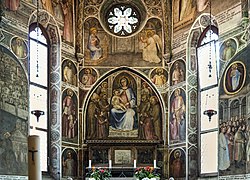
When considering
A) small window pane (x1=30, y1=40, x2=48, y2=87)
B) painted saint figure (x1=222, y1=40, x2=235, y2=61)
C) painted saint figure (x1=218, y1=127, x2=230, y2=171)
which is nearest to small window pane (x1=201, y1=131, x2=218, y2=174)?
painted saint figure (x1=218, y1=127, x2=230, y2=171)

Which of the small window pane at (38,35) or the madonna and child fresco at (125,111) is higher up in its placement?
the small window pane at (38,35)

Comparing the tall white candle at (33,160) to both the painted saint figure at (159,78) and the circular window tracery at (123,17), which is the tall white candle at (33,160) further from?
the circular window tracery at (123,17)

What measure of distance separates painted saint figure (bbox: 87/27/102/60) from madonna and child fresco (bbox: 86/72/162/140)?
3.61 feet

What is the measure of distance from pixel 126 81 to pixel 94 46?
6.13ft

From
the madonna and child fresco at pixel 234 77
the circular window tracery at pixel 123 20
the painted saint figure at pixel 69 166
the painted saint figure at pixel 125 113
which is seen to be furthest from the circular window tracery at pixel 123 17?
the madonna and child fresco at pixel 234 77

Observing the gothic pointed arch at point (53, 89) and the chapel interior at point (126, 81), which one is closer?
the chapel interior at point (126, 81)

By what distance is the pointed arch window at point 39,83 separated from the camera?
16359 mm

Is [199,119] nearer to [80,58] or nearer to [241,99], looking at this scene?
[241,99]

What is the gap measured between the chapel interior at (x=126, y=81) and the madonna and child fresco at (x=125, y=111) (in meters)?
0.04

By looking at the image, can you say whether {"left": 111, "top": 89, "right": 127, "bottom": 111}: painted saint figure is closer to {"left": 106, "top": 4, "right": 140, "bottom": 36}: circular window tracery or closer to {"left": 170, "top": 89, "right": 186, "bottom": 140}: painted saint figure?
{"left": 170, "top": 89, "right": 186, "bottom": 140}: painted saint figure

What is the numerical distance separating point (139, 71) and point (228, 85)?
521cm

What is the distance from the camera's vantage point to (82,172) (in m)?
17.5

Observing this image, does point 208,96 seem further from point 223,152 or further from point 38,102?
point 38,102

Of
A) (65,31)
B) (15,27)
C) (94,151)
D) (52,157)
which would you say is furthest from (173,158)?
(15,27)
